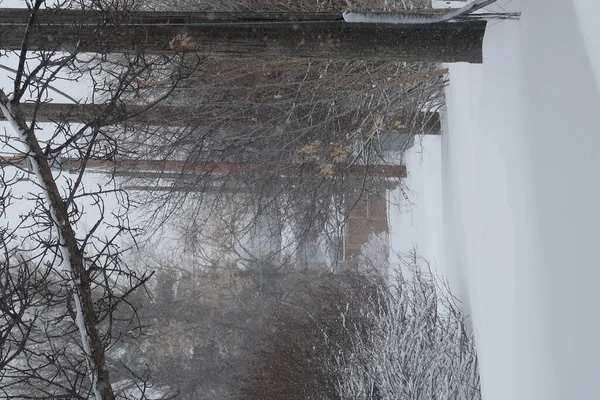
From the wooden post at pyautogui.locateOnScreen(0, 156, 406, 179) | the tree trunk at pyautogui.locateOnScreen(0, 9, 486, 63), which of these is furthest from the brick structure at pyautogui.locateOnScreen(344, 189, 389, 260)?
the tree trunk at pyautogui.locateOnScreen(0, 9, 486, 63)

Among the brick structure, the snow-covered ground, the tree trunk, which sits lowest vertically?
the snow-covered ground

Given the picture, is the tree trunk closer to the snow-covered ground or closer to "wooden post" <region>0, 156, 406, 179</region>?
the snow-covered ground

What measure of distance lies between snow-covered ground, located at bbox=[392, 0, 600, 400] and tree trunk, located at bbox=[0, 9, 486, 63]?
0.36 meters

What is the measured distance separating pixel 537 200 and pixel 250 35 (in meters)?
1.77

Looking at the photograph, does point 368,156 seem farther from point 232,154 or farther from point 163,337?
point 163,337

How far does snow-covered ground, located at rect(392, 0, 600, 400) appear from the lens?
3475 millimetres

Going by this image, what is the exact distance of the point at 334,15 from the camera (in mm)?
4344

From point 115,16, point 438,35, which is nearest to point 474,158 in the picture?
point 438,35

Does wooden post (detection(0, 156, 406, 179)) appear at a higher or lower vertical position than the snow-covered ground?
higher

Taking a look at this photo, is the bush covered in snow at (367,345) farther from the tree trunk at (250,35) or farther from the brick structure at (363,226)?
the tree trunk at (250,35)

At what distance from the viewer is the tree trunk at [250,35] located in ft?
13.4

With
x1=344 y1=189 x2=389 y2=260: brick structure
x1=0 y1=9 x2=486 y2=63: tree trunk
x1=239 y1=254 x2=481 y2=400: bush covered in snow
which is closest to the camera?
x1=0 y1=9 x2=486 y2=63: tree trunk

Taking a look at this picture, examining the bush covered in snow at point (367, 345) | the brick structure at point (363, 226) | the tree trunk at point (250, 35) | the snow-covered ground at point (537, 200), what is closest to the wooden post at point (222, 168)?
the bush covered in snow at point (367, 345)

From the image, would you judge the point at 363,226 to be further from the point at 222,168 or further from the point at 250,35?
the point at 250,35
